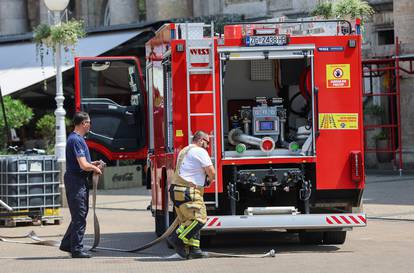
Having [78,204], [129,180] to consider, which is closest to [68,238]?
[78,204]

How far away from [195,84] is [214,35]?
31.8 inches

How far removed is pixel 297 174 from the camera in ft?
47.3

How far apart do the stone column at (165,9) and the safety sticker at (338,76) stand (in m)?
27.2

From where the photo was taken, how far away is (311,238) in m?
15.6

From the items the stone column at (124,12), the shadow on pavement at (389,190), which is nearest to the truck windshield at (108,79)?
the shadow on pavement at (389,190)

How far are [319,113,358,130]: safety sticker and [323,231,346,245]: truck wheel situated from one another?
5.30 ft

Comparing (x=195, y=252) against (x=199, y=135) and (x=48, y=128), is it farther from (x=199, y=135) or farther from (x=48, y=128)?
(x=48, y=128)

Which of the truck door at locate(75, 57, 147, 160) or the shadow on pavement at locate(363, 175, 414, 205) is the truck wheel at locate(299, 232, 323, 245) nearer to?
the truck door at locate(75, 57, 147, 160)

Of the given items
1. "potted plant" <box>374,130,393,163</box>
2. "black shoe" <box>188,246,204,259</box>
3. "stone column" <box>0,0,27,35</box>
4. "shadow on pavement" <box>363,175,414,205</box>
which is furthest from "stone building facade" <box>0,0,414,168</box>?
"black shoe" <box>188,246,204,259</box>

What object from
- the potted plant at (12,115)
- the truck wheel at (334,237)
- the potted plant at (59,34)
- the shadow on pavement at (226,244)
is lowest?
the shadow on pavement at (226,244)

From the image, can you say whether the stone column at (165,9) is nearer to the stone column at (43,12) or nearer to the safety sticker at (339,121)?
the stone column at (43,12)

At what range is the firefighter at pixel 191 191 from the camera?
531 inches

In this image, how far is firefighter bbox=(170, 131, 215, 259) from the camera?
44.3ft

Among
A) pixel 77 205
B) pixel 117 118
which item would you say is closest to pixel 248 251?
pixel 77 205
